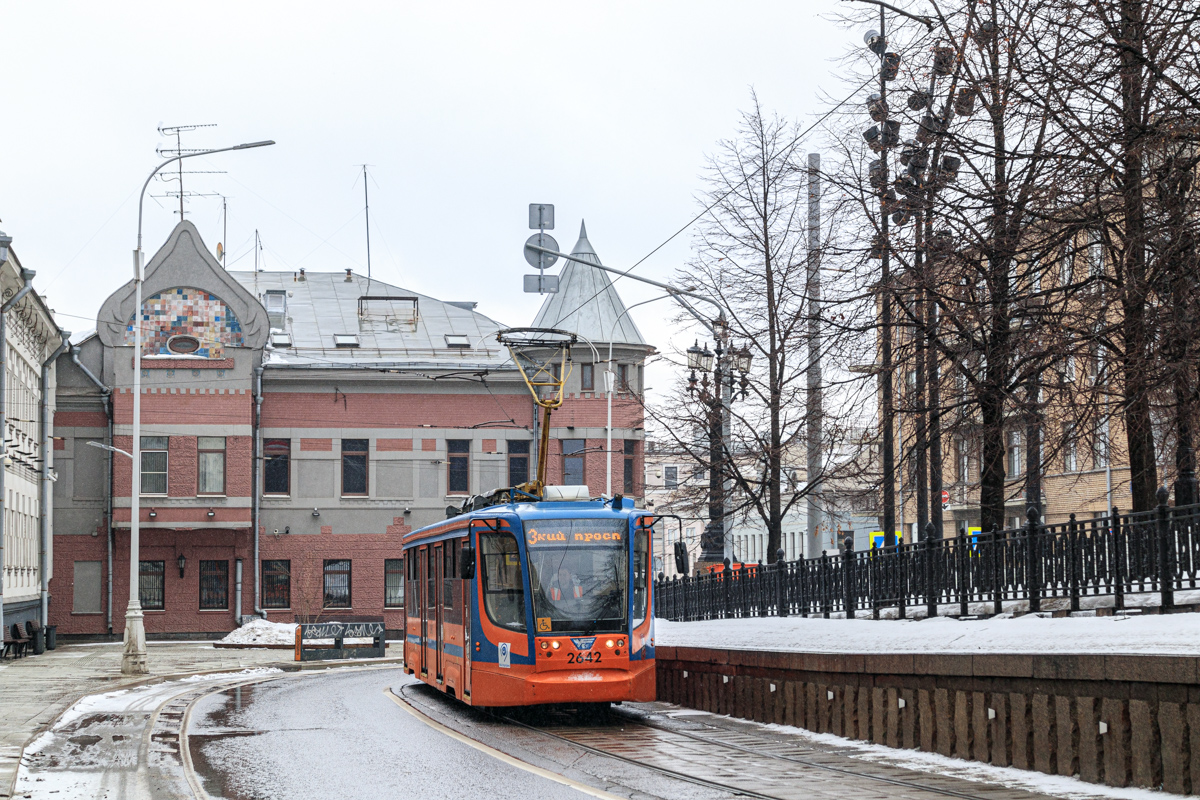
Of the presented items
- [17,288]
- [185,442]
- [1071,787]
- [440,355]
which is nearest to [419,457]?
[440,355]

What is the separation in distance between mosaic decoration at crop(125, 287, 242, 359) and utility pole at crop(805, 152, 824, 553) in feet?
97.5

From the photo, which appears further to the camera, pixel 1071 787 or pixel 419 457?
pixel 419 457

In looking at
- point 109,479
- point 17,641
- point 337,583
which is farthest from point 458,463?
point 17,641

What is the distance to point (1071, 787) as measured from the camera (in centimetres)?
1133

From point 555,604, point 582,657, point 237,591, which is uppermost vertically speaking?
point 555,604

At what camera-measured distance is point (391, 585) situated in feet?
168

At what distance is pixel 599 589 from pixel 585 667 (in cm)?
110

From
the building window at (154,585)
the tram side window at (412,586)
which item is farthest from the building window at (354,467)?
the tram side window at (412,586)

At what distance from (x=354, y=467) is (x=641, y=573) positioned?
34.0m

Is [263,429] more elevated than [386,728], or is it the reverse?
[263,429]

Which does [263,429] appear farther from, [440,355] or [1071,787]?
[1071,787]

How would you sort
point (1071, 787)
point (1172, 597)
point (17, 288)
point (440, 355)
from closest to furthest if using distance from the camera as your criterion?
point (1071, 787) < point (1172, 597) < point (17, 288) < point (440, 355)

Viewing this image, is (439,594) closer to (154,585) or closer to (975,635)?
(975,635)

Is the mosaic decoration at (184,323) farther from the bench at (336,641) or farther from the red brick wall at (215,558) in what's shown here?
the bench at (336,641)
